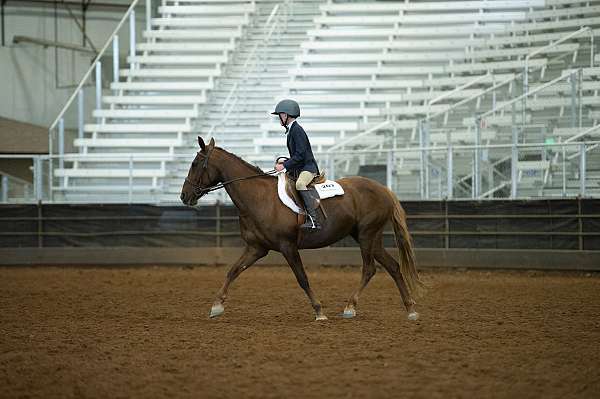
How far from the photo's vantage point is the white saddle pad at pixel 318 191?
1013 cm

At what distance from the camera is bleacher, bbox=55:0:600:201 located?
20.0 metres

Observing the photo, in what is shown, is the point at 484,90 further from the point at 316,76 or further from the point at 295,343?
the point at 295,343

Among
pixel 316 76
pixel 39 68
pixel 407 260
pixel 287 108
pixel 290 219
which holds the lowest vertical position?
pixel 407 260

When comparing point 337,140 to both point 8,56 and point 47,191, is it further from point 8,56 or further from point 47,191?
point 8,56

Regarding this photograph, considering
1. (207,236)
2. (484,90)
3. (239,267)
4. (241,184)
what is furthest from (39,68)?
(239,267)

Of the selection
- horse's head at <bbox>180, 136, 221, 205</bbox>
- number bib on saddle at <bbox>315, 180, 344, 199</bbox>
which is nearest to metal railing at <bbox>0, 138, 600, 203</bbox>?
number bib on saddle at <bbox>315, 180, 344, 199</bbox>

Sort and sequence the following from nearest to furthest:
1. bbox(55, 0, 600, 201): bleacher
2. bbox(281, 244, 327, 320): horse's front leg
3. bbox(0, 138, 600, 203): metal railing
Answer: bbox(281, 244, 327, 320): horse's front leg
bbox(0, 138, 600, 203): metal railing
bbox(55, 0, 600, 201): bleacher

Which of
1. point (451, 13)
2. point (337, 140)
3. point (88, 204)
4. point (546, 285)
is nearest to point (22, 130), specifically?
point (88, 204)

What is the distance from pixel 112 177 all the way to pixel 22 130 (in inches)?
240

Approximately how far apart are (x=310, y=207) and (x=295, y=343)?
7.45ft

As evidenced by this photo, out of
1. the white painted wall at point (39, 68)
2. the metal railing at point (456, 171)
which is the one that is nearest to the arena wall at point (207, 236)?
the metal railing at point (456, 171)

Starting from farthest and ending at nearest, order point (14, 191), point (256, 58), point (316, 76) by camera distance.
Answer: point (256, 58), point (316, 76), point (14, 191)

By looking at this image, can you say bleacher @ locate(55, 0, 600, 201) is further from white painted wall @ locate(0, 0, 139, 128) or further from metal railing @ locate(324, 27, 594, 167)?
white painted wall @ locate(0, 0, 139, 128)

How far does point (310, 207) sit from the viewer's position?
10109 mm
